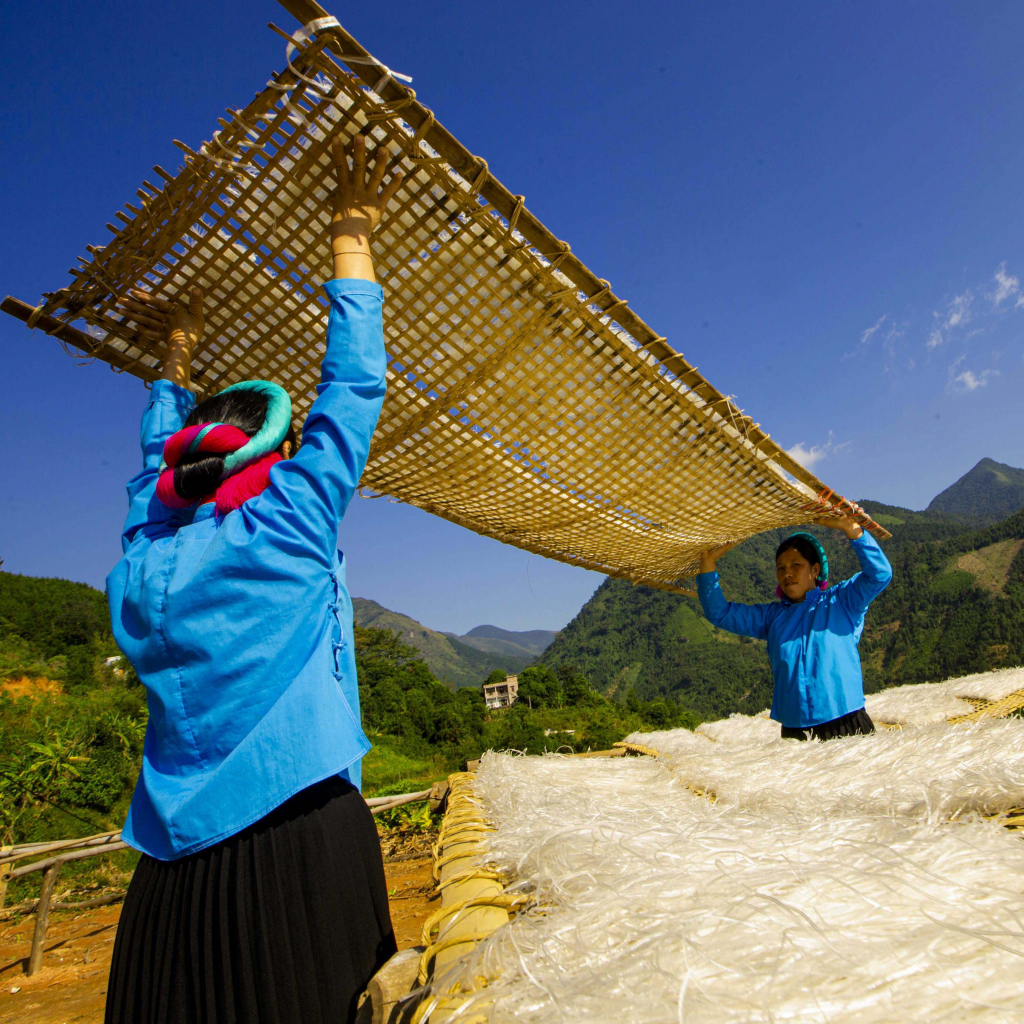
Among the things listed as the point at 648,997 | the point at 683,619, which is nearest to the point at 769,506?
the point at 648,997

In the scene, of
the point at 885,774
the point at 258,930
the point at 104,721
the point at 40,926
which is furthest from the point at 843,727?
the point at 104,721

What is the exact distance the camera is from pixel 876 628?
52594mm

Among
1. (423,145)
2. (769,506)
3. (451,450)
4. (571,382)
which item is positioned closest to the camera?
(423,145)

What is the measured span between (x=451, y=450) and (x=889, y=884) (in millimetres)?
1390

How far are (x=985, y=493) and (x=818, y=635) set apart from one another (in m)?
160

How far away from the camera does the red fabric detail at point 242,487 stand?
0.71 metres

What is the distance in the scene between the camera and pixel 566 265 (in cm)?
127

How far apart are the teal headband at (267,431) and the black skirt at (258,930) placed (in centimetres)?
42

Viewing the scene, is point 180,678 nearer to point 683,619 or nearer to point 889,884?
point 889,884

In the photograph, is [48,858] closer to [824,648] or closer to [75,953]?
[75,953]

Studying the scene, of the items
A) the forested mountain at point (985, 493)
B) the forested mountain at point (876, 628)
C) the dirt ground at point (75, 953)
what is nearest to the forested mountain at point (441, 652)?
the forested mountain at point (876, 628)

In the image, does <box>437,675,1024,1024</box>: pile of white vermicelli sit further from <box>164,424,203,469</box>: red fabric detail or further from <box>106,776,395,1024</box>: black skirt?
<box>164,424,203,469</box>: red fabric detail

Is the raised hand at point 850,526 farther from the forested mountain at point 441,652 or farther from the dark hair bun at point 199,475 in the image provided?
the forested mountain at point 441,652

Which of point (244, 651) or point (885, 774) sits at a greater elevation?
point (244, 651)
